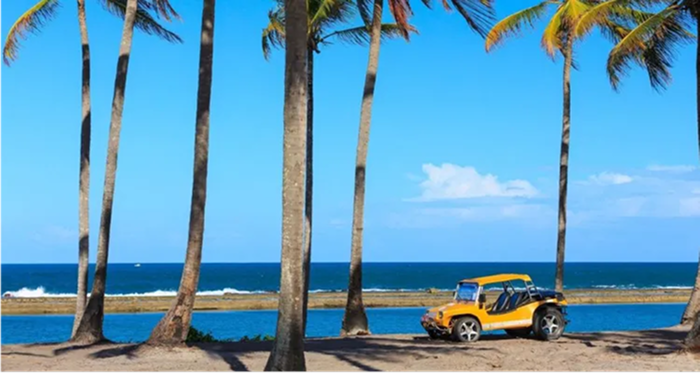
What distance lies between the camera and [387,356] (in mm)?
16672

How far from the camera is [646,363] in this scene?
1608 centimetres

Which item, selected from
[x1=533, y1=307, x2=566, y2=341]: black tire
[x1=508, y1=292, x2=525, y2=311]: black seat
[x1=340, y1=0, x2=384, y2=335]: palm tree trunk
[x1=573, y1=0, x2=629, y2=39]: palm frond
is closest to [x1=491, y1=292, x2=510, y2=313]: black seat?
[x1=508, y1=292, x2=525, y2=311]: black seat

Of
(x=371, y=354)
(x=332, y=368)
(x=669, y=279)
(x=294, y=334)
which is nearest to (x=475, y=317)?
(x=371, y=354)

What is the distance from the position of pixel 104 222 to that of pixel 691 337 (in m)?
Answer: 12.5

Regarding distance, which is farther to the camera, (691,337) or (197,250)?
(197,250)

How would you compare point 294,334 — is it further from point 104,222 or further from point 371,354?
point 104,222

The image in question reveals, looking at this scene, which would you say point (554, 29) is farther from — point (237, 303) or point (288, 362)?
point (237, 303)

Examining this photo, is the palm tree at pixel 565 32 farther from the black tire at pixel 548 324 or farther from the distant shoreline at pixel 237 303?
the distant shoreline at pixel 237 303

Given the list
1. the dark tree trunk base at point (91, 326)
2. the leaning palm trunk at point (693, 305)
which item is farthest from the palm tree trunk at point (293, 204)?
the leaning palm trunk at point (693, 305)

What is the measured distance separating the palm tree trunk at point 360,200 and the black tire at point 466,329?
10.4ft

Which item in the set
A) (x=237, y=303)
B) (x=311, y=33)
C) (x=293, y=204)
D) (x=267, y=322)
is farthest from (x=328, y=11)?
(x=237, y=303)

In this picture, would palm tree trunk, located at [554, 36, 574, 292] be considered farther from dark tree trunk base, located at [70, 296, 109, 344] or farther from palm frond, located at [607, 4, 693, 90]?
dark tree trunk base, located at [70, 296, 109, 344]

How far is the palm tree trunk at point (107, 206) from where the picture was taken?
20000 mm

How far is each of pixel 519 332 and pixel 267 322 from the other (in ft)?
82.9
